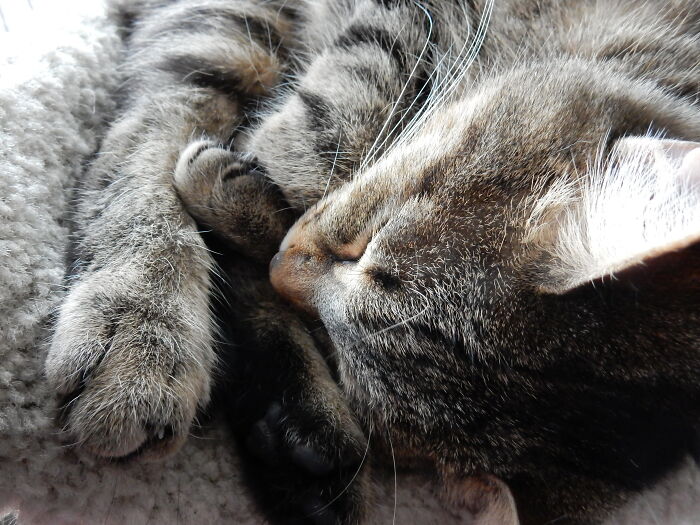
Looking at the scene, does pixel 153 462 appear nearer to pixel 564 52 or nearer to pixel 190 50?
pixel 190 50

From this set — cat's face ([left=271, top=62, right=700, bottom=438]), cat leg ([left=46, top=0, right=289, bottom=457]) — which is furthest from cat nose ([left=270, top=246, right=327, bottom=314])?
cat leg ([left=46, top=0, right=289, bottom=457])

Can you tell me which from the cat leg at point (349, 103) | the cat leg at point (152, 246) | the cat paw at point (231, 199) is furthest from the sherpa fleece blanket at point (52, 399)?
the cat leg at point (349, 103)

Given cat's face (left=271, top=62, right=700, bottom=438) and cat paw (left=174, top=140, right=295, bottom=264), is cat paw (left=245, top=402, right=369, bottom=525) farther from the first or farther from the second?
cat paw (left=174, top=140, right=295, bottom=264)

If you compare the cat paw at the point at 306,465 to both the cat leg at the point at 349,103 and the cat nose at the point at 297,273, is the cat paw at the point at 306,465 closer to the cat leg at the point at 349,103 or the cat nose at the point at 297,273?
the cat nose at the point at 297,273

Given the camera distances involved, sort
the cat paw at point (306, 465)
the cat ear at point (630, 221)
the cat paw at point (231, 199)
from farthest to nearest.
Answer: the cat paw at point (231, 199) < the cat paw at point (306, 465) < the cat ear at point (630, 221)

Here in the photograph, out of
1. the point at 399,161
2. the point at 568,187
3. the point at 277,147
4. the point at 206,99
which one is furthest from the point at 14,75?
the point at 568,187

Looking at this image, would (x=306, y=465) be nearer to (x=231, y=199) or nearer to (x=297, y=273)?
(x=297, y=273)
